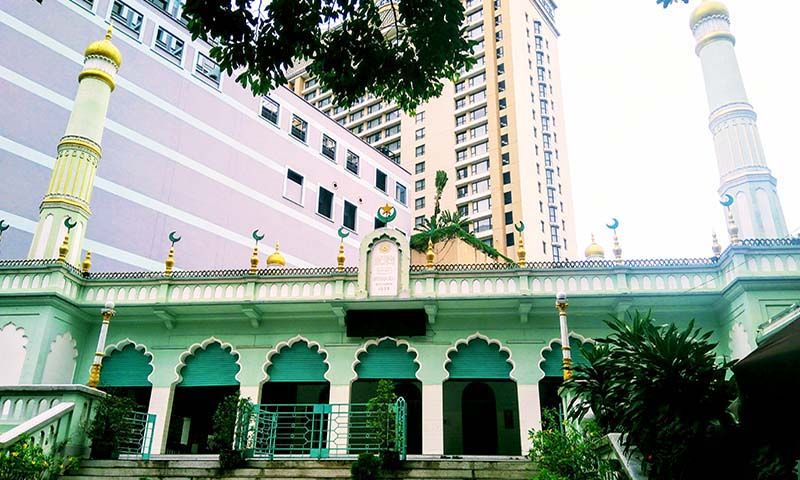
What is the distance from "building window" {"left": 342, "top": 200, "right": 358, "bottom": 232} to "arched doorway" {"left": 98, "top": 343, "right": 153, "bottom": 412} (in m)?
15.4

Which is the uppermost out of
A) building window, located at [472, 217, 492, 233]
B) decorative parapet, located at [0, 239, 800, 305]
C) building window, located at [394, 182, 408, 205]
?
building window, located at [472, 217, 492, 233]

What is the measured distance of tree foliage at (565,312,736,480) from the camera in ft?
19.9

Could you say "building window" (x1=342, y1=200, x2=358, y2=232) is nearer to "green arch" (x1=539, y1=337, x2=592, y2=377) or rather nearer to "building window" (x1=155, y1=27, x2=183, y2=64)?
"building window" (x1=155, y1=27, x2=183, y2=64)

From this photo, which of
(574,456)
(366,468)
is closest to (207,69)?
(366,468)

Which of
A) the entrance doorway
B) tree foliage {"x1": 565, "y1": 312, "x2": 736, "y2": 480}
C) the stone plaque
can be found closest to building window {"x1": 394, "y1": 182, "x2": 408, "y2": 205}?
the entrance doorway

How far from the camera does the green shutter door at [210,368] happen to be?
1464cm

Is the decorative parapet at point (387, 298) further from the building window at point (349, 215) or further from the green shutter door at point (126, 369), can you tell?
the building window at point (349, 215)

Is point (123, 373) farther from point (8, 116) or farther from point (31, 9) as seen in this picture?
point (31, 9)

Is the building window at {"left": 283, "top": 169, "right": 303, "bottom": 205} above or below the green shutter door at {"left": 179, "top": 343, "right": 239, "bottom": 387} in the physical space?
above

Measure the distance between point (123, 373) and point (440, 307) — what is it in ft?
25.8

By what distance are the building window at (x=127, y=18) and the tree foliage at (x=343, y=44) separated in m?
17.6

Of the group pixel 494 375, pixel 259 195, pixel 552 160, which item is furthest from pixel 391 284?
pixel 552 160

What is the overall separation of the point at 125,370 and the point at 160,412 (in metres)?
1.53

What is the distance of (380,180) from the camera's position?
33062 mm
